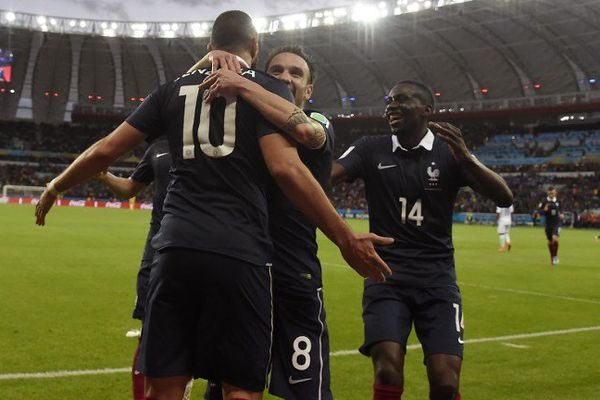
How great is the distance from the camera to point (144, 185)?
5445 mm

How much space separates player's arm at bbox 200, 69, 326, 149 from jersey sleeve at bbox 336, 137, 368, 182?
1.77 m

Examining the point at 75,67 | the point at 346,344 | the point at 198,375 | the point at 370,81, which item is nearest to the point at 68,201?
the point at 75,67

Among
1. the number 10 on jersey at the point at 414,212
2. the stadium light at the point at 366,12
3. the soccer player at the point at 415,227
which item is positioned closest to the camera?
the soccer player at the point at 415,227

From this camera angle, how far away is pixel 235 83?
2893mm

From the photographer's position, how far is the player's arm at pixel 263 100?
2.89m

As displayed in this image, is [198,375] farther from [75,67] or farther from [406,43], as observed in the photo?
[75,67]

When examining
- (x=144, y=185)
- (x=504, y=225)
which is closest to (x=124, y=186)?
(x=144, y=185)

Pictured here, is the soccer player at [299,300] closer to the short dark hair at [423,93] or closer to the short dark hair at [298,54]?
the short dark hair at [298,54]

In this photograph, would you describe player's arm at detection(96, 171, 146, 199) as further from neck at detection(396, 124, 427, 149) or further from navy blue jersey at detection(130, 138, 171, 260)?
neck at detection(396, 124, 427, 149)

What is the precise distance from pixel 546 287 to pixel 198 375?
11.9 metres

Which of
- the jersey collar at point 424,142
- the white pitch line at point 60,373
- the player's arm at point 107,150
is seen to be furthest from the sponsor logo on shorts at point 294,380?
the white pitch line at point 60,373

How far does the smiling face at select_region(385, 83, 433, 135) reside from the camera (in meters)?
4.62

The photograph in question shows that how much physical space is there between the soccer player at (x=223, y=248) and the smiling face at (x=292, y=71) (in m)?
0.83

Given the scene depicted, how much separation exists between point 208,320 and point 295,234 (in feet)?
2.90
